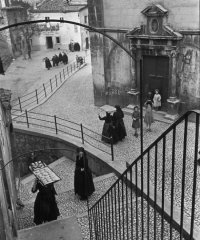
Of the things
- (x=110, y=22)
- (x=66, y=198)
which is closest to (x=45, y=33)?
(x=110, y=22)

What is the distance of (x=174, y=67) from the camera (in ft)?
40.3

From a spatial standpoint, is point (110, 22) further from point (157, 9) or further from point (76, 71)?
point (76, 71)

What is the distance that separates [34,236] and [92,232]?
1516 mm

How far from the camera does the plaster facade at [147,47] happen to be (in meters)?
11.6

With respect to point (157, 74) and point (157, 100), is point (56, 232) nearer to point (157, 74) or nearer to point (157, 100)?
point (157, 100)

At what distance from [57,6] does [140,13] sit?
30873mm

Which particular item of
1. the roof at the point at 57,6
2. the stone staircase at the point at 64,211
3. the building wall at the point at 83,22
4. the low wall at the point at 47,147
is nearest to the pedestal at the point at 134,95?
the low wall at the point at 47,147

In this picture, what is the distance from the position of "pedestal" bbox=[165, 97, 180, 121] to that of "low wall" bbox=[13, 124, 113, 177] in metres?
3.71

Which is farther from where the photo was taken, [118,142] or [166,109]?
[166,109]

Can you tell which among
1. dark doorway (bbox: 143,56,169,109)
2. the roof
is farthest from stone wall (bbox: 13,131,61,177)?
the roof

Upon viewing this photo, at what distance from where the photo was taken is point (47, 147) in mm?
12586

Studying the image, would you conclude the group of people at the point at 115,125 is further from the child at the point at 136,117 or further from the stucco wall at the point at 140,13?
the stucco wall at the point at 140,13

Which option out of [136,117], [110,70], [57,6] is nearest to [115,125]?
[136,117]

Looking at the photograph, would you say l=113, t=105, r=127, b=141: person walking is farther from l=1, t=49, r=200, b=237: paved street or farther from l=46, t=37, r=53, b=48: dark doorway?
l=46, t=37, r=53, b=48: dark doorway
